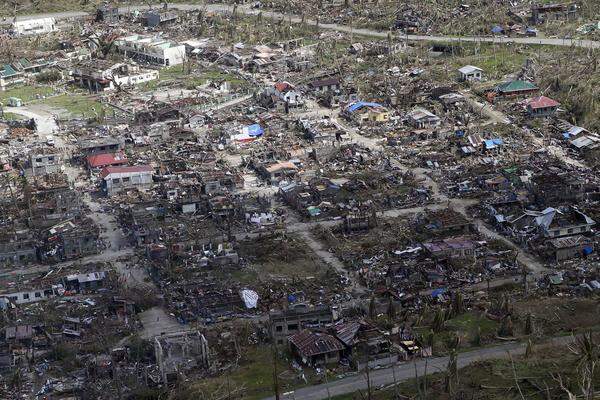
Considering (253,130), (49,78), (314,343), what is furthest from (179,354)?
(49,78)

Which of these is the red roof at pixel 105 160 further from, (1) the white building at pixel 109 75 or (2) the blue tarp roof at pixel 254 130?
(1) the white building at pixel 109 75

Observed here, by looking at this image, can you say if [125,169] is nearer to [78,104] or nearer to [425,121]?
[78,104]

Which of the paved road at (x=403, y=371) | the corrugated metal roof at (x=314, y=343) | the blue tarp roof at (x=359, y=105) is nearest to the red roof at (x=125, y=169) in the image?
the blue tarp roof at (x=359, y=105)

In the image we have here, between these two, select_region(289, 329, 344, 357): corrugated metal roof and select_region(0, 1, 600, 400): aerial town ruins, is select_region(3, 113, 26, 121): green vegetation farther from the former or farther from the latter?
select_region(289, 329, 344, 357): corrugated metal roof

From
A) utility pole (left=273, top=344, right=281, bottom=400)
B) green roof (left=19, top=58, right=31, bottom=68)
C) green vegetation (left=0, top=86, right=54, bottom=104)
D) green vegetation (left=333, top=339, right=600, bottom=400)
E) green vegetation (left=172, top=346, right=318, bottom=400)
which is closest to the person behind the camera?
green vegetation (left=333, top=339, right=600, bottom=400)

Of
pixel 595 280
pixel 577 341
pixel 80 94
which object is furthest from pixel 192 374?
pixel 80 94

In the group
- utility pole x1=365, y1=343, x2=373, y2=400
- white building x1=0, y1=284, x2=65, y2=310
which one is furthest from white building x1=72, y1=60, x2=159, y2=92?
utility pole x1=365, y1=343, x2=373, y2=400
